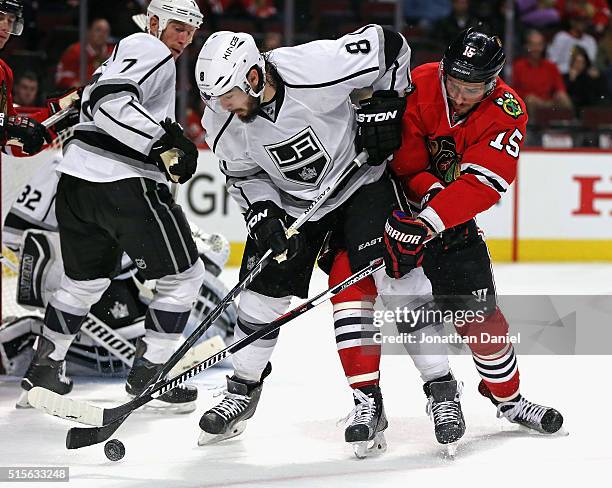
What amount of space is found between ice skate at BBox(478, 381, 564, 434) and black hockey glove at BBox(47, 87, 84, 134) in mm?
1651

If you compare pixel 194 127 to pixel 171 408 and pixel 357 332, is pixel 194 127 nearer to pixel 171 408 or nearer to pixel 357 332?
pixel 171 408

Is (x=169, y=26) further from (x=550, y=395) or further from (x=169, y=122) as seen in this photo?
(x=550, y=395)

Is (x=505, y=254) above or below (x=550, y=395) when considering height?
below

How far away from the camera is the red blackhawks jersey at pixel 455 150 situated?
3076 millimetres

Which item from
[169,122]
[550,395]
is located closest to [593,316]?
[550,395]

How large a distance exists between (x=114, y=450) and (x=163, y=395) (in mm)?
632

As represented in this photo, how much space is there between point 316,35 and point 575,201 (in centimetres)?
199

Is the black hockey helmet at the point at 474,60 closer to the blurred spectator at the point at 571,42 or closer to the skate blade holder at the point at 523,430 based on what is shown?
the skate blade holder at the point at 523,430

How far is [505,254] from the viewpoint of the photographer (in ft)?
23.7

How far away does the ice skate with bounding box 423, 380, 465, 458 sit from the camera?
121 inches

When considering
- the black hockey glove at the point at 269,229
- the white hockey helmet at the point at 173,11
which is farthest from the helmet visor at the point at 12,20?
the black hockey glove at the point at 269,229

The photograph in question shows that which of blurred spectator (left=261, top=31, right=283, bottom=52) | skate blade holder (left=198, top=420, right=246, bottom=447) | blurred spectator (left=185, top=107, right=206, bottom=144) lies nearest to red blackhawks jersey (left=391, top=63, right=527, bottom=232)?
skate blade holder (left=198, top=420, right=246, bottom=447)

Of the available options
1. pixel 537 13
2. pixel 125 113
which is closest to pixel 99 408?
pixel 125 113

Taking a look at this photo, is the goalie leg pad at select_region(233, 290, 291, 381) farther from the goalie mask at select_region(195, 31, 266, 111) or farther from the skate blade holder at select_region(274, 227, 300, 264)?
the goalie mask at select_region(195, 31, 266, 111)
